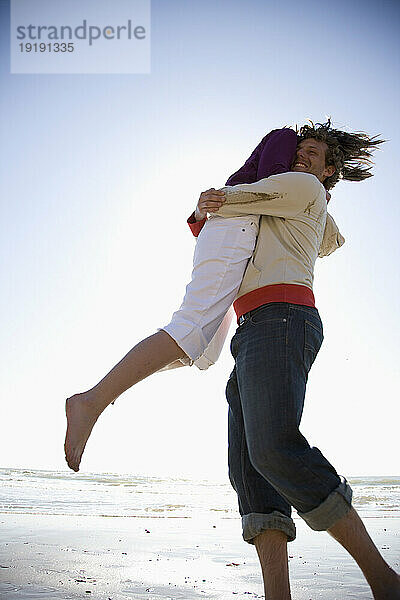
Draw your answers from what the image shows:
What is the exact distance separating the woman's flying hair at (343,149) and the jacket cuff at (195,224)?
0.55 metres

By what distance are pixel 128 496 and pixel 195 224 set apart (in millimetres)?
6952

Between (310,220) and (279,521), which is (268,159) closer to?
(310,220)

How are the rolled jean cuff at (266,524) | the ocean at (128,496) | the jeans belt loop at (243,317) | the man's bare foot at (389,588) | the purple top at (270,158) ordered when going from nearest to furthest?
1. the man's bare foot at (389,588)
2. the rolled jean cuff at (266,524)
3. the jeans belt loop at (243,317)
4. the purple top at (270,158)
5. the ocean at (128,496)

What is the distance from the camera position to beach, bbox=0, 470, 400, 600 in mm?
2287

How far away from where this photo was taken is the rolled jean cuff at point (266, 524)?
173cm

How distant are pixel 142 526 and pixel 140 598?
101 inches

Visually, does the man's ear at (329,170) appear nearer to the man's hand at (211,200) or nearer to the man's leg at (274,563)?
the man's hand at (211,200)

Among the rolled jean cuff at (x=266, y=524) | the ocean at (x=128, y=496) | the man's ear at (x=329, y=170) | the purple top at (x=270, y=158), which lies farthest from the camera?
the ocean at (x=128, y=496)

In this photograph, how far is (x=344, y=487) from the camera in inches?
61.5

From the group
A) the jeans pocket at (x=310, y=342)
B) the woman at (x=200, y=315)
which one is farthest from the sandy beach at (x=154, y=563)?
the jeans pocket at (x=310, y=342)

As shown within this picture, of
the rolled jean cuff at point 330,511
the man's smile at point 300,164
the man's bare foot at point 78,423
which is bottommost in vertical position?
the rolled jean cuff at point 330,511

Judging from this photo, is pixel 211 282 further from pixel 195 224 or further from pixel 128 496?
pixel 128 496

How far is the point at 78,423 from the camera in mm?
1578

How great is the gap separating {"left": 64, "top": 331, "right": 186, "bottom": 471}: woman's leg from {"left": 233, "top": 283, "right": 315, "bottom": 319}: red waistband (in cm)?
29
